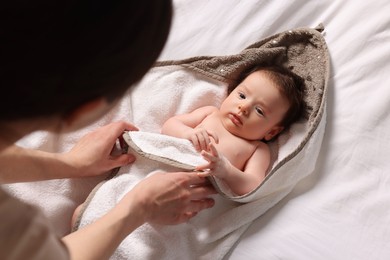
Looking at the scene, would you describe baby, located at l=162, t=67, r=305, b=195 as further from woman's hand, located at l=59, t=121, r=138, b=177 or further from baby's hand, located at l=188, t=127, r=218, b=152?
woman's hand, located at l=59, t=121, r=138, b=177

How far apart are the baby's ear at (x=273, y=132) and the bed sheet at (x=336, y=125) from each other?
0.37 feet

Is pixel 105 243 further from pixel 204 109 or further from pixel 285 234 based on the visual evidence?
pixel 204 109

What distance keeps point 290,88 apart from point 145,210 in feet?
1.58

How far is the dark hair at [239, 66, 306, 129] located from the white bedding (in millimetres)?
72

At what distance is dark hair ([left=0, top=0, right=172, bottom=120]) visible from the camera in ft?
1.46

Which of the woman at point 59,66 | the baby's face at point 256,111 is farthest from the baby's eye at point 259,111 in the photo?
the woman at point 59,66

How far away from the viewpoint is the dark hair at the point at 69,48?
45 cm

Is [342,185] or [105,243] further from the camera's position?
[342,185]

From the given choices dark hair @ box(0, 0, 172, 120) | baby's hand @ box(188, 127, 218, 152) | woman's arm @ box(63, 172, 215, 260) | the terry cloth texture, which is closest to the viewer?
dark hair @ box(0, 0, 172, 120)


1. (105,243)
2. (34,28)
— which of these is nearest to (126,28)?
(34,28)

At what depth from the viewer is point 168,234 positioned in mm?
1006

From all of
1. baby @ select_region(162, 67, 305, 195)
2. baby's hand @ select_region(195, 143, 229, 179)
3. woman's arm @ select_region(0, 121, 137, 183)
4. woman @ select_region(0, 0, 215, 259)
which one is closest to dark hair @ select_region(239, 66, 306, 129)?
baby @ select_region(162, 67, 305, 195)

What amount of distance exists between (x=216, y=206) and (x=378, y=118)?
0.43m

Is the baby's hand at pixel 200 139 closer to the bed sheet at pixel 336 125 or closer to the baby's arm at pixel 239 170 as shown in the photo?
the baby's arm at pixel 239 170
